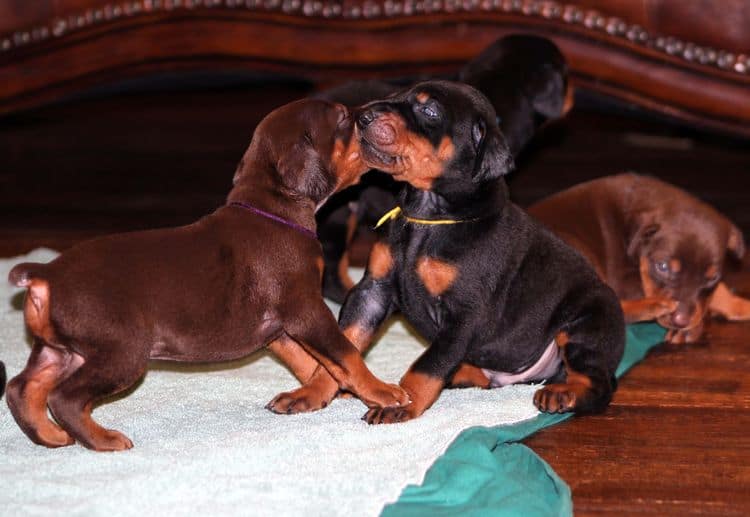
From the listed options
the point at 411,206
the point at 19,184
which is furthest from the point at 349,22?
the point at 19,184

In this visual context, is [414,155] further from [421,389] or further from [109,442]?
[109,442]

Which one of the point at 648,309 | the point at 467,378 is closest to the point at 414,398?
the point at 467,378

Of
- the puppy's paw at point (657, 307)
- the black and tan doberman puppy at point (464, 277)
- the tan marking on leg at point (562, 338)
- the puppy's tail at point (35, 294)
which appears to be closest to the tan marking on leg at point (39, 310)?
the puppy's tail at point (35, 294)

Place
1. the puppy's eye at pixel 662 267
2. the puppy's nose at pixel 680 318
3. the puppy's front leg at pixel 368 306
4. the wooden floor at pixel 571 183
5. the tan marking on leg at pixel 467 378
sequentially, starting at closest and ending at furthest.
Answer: the wooden floor at pixel 571 183, the puppy's front leg at pixel 368 306, the tan marking on leg at pixel 467 378, the puppy's nose at pixel 680 318, the puppy's eye at pixel 662 267

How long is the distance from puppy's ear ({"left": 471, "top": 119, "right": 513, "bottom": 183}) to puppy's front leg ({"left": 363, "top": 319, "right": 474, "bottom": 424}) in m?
0.40

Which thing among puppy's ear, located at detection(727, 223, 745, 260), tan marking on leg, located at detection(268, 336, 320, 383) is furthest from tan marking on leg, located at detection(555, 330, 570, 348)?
puppy's ear, located at detection(727, 223, 745, 260)

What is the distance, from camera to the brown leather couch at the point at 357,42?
457cm

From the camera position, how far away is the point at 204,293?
3.01 metres

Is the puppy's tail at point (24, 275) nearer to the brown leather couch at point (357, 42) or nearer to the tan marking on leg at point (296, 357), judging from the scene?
the tan marking on leg at point (296, 357)

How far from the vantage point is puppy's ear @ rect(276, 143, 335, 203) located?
3217 millimetres

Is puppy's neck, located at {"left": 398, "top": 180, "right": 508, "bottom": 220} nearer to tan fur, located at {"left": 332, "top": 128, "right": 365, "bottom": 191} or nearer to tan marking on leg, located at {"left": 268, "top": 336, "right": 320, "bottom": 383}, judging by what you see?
tan fur, located at {"left": 332, "top": 128, "right": 365, "bottom": 191}

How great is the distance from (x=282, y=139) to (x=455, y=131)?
45 centimetres

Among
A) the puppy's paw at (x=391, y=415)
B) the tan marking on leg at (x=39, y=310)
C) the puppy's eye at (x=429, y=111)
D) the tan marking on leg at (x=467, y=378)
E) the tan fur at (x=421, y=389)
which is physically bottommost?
the tan marking on leg at (x=467, y=378)

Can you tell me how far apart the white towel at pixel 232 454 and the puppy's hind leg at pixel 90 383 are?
13 centimetres
